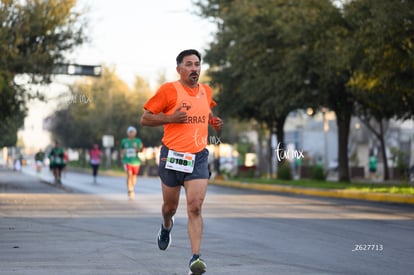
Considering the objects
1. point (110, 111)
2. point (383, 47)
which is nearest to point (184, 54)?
point (383, 47)

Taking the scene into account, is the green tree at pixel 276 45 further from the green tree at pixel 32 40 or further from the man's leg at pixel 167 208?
the man's leg at pixel 167 208

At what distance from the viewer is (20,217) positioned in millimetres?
16172

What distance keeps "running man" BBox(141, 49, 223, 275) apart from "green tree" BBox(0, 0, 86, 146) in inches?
849

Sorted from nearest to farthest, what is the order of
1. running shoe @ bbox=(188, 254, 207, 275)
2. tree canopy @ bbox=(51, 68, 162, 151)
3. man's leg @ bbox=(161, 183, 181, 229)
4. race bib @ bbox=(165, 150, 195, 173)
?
running shoe @ bbox=(188, 254, 207, 275), race bib @ bbox=(165, 150, 195, 173), man's leg @ bbox=(161, 183, 181, 229), tree canopy @ bbox=(51, 68, 162, 151)

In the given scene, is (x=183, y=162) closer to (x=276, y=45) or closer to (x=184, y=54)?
(x=184, y=54)

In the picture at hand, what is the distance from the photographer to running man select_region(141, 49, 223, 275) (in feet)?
27.9

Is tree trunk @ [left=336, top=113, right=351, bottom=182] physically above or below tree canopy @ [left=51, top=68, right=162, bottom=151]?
below

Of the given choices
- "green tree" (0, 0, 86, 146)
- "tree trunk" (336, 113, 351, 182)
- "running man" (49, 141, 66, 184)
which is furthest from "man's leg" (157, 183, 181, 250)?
"tree trunk" (336, 113, 351, 182)

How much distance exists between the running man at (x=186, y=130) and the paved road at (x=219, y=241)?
85 cm

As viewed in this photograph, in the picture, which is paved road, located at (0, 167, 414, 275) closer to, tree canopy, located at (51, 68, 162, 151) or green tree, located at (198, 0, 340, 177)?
green tree, located at (198, 0, 340, 177)

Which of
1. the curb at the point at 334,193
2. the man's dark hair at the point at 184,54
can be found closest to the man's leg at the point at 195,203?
the man's dark hair at the point at 184,54

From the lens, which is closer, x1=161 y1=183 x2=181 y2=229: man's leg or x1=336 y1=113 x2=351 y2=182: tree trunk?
x1=161 y1=183 x2=181 y2=229: man's leg

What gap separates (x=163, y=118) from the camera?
851 cm

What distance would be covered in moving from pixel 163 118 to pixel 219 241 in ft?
12.5
